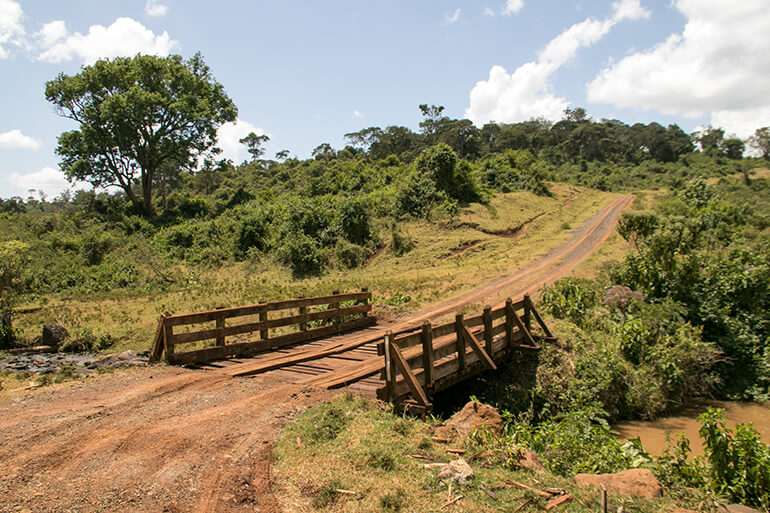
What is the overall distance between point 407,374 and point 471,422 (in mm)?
1172

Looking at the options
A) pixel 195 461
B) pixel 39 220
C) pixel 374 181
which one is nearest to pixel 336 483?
pixel 195 461

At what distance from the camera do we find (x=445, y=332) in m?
8.52

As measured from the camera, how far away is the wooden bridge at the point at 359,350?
24.5ft

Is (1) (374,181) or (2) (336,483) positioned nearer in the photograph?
(2) (336,483)

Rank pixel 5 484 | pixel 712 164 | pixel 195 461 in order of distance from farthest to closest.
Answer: pixel 712 164 < pixel 195 461 < pixel 5 484

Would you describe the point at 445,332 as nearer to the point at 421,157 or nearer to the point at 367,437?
the point at 367,437

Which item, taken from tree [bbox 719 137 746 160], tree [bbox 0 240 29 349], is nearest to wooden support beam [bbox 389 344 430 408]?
tree [bbox 0 240 29 349]

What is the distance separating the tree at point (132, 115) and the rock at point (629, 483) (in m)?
46.8

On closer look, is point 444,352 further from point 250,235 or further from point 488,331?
point 250,235

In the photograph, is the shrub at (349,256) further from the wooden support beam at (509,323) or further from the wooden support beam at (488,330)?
the wooden support beam at (488,330)

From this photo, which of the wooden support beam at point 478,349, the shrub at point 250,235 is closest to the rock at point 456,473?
the wooden support beam at point 478,349

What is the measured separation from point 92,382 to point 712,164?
85451 millimetres

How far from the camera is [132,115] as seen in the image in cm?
Result: 4234

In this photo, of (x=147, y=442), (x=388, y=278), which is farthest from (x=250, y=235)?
(x=147, y=442)
